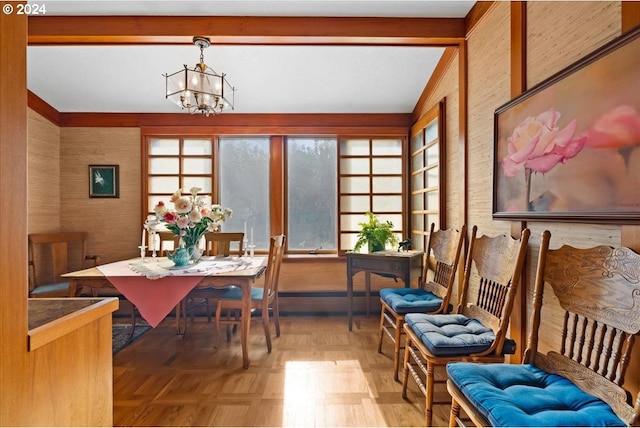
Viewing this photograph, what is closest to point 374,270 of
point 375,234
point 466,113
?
point 375,234

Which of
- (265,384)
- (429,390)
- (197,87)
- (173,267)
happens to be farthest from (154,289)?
(429,390)

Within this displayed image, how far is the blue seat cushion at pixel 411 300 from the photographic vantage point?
2350 mm

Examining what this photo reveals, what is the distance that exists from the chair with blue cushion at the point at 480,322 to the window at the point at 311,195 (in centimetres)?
221

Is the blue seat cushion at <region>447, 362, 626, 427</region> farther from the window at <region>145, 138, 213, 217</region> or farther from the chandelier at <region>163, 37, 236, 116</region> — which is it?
the window at <region>145, 138, 213, 217</region>

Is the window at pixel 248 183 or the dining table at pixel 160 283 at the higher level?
the window at pixel 248 183

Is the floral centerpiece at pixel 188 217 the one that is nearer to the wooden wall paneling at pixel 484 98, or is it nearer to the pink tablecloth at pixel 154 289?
the pink tablecloth at pixel 154 289

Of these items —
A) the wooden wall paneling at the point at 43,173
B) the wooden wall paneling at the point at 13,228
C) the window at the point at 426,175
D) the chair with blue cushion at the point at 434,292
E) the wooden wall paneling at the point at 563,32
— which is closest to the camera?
the wooden wall paneling at the point at 13,228

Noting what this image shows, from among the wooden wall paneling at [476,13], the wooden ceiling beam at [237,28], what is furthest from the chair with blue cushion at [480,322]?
the wooden ceiling beam at [237,28]

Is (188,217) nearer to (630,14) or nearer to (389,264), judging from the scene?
(389,264)

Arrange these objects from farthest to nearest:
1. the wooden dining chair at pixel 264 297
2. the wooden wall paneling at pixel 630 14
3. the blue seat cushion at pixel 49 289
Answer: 1. the blue seat cushion at pixel 49 289
2. the wooden dining chair at pixel 264 297
3. the wooden wall paneling at pixel 630 14

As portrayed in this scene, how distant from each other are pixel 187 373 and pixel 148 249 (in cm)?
193

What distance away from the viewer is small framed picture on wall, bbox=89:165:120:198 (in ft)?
13.4

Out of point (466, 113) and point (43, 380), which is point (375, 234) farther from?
point (43, 380)

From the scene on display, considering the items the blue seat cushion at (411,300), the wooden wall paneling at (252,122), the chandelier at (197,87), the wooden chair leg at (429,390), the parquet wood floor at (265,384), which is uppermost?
the wooden wall paneling at (252,122)
